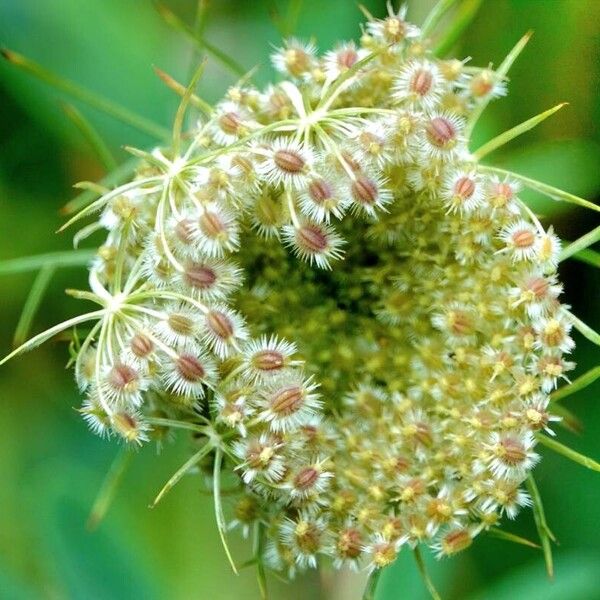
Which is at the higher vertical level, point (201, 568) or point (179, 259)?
point (179, 259)

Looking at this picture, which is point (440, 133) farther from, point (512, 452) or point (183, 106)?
point (512, 452)

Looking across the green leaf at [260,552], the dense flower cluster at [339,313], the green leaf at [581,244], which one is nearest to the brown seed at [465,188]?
the dense flower cluster at [339,313]

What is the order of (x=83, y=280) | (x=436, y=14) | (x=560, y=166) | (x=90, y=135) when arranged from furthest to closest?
(x=83, y=280) < (x=560, y=166) < (x=90, y=135) < (x=436, y=14)

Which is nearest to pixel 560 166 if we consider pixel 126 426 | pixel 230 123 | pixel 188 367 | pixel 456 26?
pixel 456 26

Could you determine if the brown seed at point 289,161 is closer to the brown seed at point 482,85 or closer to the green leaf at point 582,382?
the brown seed at point 482,85

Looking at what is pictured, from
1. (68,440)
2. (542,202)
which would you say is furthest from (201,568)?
(542,202)

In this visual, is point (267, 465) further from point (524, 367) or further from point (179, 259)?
point (524, 367)

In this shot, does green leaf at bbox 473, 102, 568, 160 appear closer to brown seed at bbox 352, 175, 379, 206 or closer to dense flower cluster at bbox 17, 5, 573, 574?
dense flower cluster at bbox 17, 5, 573, 574

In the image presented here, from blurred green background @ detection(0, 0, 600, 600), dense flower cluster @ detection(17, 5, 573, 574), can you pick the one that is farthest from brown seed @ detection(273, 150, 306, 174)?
blurred green background @ detection(0, 0, 600, 600)
